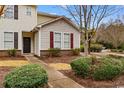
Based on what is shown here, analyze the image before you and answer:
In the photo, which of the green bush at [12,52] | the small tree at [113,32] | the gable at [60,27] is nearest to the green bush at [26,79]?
the green bush at [12,52]

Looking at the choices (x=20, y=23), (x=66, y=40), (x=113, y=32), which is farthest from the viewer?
(x=113, y=32)

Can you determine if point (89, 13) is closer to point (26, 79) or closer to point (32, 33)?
point (32, 33)

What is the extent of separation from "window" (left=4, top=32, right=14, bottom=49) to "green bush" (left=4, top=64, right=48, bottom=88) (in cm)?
1027

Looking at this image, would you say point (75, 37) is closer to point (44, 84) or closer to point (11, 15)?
point (11, 15)

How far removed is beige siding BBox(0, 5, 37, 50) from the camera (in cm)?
1523

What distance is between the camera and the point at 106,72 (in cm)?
703

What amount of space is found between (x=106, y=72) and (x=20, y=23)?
1101 cm

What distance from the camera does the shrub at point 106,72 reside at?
7.01 meters

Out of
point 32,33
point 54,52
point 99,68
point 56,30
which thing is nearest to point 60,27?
point 56,30

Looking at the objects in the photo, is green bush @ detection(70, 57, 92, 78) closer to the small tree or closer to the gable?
the gable

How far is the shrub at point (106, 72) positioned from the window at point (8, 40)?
33.6 feet

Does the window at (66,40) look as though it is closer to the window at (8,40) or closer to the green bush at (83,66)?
the window at (8,40)
